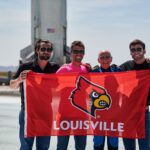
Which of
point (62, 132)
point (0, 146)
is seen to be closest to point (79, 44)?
point (62, 132)

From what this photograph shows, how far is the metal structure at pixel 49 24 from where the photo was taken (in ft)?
86.3

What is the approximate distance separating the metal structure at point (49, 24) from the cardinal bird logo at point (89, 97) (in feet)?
64.1

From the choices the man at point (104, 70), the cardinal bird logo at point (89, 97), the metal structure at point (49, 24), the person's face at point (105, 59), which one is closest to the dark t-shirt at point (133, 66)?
the man at point (104, 70)

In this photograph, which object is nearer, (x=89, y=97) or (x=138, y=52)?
(x=138, y=52)

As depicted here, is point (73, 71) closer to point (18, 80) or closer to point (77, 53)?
point (77, 53)

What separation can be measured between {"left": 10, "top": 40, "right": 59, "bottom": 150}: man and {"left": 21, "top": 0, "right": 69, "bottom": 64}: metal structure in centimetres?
1966

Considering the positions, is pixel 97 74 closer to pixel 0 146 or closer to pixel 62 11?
pixel 0 146

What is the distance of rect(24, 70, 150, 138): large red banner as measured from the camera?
6586 mm

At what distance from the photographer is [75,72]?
662 centimetres

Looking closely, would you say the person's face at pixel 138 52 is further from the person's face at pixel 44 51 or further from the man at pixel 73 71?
the person's face at pixel 44 51

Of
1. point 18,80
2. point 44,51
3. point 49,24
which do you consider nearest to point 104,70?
point 44,51

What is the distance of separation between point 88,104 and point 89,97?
11cm

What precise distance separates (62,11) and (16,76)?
20831 mm

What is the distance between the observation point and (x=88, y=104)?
264 inches
